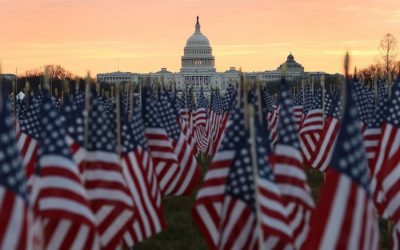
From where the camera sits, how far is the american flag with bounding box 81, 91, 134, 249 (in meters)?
8.77

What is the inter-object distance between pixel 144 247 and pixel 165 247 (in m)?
0.41

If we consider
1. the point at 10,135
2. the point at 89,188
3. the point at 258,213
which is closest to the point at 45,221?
the point at 89,188

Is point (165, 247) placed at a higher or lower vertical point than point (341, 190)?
lower

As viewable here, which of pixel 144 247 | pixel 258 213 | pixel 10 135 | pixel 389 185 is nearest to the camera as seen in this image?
pixel 10 135

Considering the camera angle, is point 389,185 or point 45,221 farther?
point 389,185

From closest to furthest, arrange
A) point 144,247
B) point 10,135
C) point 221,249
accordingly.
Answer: point 10,135 → point 221,249 → point 144,247

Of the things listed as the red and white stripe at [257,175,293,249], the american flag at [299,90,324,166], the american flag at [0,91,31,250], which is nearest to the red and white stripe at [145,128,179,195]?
the american flag at [299,90,324,166]

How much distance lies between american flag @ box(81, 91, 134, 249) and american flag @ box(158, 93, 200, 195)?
198 inches

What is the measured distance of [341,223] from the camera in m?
6.94

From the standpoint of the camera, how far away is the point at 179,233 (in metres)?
16.0

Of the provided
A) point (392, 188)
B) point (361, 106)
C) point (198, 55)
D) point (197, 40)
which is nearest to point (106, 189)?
point (392, 188)

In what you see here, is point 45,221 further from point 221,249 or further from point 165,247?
point 165,247

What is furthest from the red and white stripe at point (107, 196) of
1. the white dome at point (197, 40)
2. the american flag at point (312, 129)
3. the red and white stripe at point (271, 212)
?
the white dome at point (197, 40)

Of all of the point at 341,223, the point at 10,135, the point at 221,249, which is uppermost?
the point at 10,135
